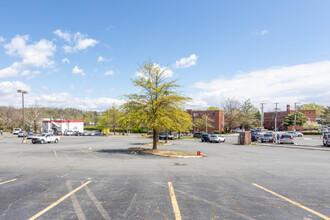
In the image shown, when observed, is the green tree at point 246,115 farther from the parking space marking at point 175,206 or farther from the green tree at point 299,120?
the parking space marking at point 175,206

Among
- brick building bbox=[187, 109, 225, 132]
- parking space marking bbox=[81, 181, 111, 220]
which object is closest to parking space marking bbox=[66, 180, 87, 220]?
parking space marking bbox=[81, 181, 111, 220]

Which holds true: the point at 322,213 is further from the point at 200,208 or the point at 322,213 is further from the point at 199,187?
the point at 199,187

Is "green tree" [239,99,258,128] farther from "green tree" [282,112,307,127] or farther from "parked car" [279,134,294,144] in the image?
"parked car" [279,134,294,144]

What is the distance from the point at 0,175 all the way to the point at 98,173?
458cm

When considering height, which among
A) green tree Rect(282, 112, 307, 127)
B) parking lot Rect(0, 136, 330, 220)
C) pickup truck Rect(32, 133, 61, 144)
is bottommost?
pickup truck Rect(32, 133, 61, 144)

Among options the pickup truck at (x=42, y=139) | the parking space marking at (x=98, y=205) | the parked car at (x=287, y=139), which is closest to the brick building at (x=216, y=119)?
the parked car at (x=287, y=139)

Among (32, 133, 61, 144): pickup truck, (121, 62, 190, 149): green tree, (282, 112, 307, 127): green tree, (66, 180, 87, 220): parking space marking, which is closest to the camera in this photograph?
(66, 180, 87, 220): parking space marking

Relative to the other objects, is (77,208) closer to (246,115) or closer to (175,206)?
(175,206)

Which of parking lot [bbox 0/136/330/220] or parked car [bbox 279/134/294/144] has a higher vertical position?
parking lot [bbox 0/136/330/220]

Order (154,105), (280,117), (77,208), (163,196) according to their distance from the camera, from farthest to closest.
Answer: (280,117), (154,105), (163,196), (77,208)

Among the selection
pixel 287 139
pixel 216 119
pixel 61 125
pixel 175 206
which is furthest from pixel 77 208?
pixel 216 119

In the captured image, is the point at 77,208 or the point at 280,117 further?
the point at 280,117

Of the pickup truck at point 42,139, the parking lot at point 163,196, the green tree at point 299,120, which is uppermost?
the green tree at point 299,120

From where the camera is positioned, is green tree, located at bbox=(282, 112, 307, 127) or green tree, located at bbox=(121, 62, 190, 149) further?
green tree, located at bbox=(282, 112, 307, 127)
